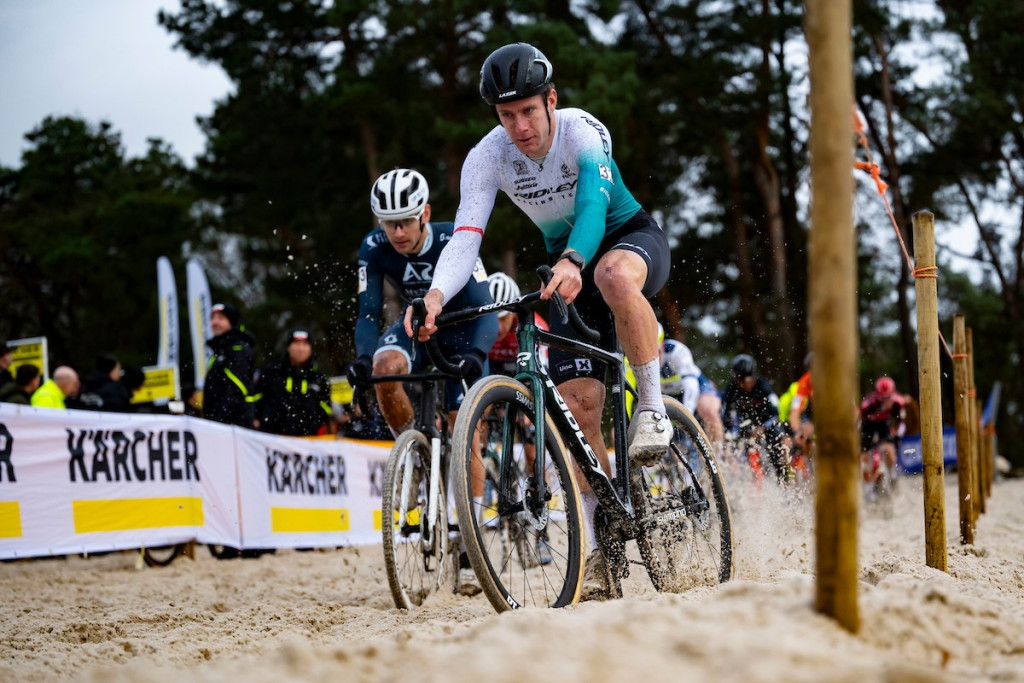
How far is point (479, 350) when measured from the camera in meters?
5.86

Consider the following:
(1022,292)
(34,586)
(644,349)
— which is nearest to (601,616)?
(644,349)

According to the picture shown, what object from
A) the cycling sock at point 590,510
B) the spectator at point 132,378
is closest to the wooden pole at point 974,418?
the cycling sock at point 590,510

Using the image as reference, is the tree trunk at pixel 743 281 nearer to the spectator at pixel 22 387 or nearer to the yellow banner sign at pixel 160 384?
the yellow banner sign at pixel 160 384

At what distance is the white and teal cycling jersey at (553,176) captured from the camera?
4.71 meters

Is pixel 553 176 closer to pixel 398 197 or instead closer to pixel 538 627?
pixel 398 197

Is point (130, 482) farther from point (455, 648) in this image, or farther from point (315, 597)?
point (455, 648)

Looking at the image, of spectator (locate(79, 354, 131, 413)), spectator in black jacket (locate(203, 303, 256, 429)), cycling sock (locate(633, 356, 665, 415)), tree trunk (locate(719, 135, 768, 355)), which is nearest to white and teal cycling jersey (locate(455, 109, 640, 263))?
cycling sock (locate(633, 356, 665, 415))

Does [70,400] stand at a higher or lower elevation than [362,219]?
lower

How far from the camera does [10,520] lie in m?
7.23

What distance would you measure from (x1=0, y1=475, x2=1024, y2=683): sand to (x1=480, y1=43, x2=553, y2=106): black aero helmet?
221 centimetres

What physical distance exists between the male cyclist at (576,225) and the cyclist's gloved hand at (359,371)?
1151mm

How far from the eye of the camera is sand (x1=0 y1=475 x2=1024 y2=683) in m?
2.20

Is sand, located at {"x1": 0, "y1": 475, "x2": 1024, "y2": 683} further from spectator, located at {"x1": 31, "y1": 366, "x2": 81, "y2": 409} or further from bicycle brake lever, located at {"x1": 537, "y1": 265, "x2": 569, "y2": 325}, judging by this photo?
spectator, located at {"x1": 31, "y1": 366, "x2": 81, "y2": 409}

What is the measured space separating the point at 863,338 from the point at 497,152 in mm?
41884
